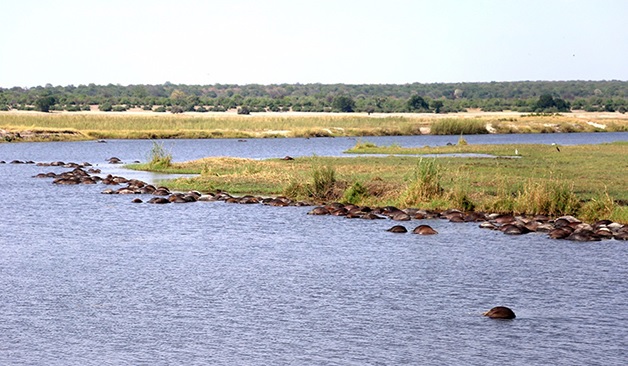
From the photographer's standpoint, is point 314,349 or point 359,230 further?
point 359,230

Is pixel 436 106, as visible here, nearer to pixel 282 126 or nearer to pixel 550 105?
pixel 550 105

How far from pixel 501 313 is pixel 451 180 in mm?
Answer: 15395

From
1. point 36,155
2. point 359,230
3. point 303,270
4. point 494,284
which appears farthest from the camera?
point 36,155

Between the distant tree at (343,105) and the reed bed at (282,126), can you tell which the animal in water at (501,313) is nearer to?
the reed bed at (282,126)

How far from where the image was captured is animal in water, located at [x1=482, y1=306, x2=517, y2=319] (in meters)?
16.0

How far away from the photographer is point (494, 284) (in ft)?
62.0

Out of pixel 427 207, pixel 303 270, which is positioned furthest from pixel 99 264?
pixel 427 207

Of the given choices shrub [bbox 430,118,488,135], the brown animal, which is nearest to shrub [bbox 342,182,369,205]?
the brown animal

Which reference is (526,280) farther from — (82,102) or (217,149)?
(82,102)

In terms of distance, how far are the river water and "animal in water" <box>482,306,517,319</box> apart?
121 millimetres

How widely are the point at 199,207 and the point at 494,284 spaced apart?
1455cm

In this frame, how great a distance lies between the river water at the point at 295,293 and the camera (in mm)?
14367

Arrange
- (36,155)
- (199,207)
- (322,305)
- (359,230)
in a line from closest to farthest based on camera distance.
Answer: (322,305) < (359,230) < (199,207) < (36,155)

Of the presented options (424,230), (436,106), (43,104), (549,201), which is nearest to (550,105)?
(436,106)
